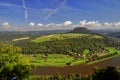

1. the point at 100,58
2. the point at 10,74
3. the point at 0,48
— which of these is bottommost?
the point at 100,58

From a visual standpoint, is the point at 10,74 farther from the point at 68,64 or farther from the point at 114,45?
the point at 114,45

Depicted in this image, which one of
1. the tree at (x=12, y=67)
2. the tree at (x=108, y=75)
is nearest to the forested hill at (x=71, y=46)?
the tree at (x=108, y=75)

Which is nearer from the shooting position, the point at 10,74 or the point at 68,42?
the point at 10,74

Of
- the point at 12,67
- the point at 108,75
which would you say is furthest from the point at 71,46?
the point at 12,67

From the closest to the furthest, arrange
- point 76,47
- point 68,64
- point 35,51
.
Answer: point 68,64
point 35,51
point 76,47

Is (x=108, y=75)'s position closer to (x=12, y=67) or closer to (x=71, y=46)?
(x=12, y=67)

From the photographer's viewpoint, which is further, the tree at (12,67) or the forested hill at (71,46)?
the forested hill at (71,46)

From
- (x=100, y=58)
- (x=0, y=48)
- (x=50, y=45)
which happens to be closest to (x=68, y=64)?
(x=100, y=58)

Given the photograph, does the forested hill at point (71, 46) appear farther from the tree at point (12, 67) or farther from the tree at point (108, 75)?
the tree at point (12, 67)

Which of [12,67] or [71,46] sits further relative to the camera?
[71,46]

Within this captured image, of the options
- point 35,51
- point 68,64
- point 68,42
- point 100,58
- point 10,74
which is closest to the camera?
point 10,74

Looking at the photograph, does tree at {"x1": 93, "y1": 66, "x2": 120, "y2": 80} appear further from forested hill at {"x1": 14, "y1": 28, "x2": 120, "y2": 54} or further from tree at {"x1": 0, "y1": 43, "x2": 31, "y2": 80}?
forested hill at {"x1": 14, "y1": 28, "x2": 120, "y2": 54}
